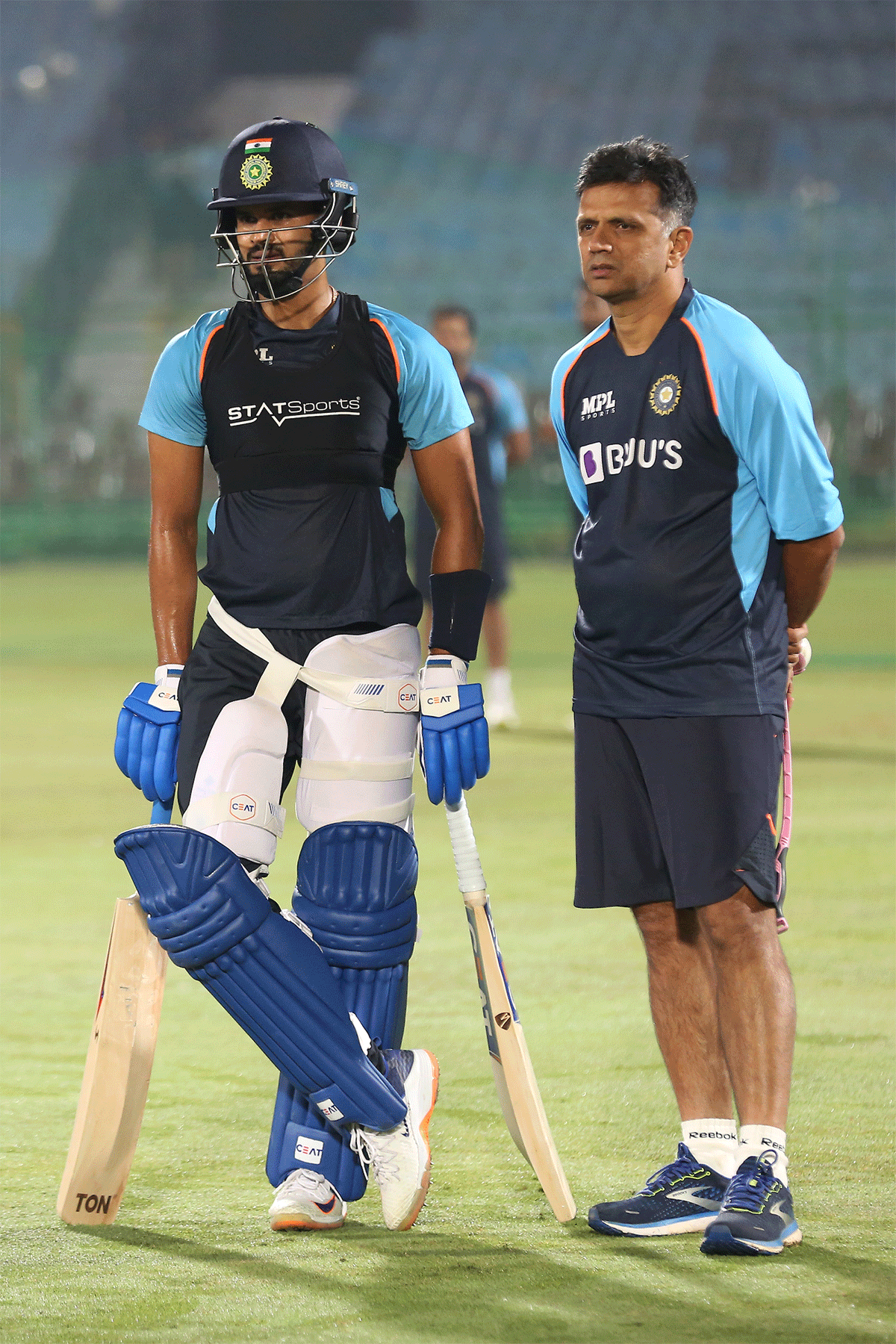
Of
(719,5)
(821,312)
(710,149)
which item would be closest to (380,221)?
(710,149)

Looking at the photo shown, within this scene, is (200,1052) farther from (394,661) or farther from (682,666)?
(682,666)

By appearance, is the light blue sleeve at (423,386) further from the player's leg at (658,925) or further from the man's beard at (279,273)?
the player's leg at (658,925)

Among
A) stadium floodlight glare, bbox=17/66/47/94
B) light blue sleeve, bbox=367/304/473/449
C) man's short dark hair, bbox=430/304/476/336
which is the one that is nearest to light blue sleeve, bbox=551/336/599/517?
light blue sleeve, bbox=367/304/473/449

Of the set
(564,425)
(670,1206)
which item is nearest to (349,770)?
(564,425)

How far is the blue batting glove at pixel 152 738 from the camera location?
3588mm

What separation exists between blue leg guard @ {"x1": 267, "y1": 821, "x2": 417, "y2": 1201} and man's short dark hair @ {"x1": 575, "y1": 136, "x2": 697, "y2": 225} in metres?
1.30

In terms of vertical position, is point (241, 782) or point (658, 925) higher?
point (241, 782)

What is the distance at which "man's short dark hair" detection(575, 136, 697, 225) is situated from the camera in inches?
133

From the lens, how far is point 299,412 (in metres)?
3.54

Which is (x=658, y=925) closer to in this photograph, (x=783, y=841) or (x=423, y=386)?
(x=783, y=841)

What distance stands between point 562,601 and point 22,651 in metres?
6.17

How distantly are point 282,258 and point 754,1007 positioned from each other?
170 cm

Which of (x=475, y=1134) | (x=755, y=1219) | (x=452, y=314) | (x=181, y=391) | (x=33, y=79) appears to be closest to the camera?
(x=755, y=1219)

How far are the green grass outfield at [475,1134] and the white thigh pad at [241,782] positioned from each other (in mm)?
711
